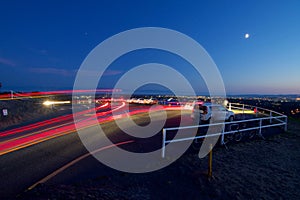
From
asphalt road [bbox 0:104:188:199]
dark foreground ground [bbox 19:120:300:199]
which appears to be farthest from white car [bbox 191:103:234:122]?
dark foreground ground [bbox 19:120:300:199]

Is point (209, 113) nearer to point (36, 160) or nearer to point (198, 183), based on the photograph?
point (198, 183)

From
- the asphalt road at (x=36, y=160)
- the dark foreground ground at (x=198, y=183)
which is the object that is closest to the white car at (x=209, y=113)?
the asphalt road at (x=36, y=160)

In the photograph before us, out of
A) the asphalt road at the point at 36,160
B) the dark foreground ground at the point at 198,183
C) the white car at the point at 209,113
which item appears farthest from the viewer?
the white car at the point at 209,113

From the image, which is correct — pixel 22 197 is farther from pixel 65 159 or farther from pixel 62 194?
pixel 65 159

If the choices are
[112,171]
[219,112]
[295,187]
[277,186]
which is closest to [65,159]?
[112,171]

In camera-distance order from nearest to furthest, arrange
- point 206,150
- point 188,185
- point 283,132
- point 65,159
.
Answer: point 188,185 < point 65,159 < point 206,150 < point 283,132

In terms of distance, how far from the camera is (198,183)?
4504mm

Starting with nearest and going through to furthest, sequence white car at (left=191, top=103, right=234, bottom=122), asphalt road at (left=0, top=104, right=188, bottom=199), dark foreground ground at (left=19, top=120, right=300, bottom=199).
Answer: dark foreground ground at (left=19, top=120, right=300, bottom=199) < asphalt road at (left=0, top=104, right=188, bottom=199) < white car at (left=191, top=103, right=234, bottom=122)

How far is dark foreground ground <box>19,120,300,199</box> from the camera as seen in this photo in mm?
3783

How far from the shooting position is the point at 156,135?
912 cm

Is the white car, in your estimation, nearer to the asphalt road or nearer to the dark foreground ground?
the asphalt road

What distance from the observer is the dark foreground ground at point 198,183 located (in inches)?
149

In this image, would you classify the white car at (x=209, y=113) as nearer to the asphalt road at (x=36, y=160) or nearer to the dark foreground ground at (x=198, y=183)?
the asphalt road at (x=36, y=160)

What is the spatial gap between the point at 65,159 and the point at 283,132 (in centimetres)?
1355
